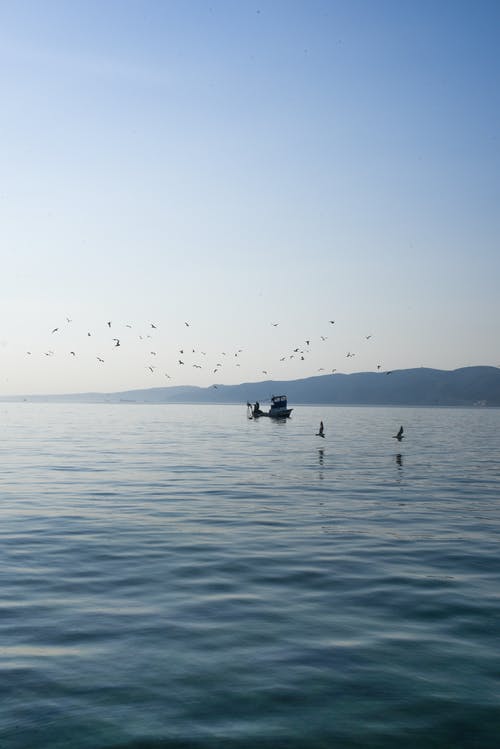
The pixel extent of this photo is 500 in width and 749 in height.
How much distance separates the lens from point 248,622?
11203 mm

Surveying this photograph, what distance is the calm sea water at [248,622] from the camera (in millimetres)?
7766

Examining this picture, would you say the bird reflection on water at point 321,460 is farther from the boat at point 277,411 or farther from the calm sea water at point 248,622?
the boat at point 277,411

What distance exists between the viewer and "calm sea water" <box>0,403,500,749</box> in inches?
306

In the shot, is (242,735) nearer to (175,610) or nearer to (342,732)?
(342,732)

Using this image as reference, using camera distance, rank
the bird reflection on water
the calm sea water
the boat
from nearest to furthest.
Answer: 1. the calm sea water
2. the bird reflection on water
3. the boat

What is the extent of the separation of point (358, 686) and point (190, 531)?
11167 mm

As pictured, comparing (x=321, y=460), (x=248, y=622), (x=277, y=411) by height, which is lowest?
(x=321, y=460)

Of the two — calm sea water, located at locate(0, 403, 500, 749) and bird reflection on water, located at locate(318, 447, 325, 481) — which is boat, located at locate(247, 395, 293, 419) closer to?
bird reflection on water, located at locate(318, 447, 325, 481)

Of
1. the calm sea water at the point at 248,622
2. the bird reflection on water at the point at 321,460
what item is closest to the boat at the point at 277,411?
the bird reflection on water at the point at 321,460

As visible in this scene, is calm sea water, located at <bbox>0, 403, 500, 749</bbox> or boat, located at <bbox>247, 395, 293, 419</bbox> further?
boat, located at <bbox>247, 395, 293, 419</bbox>

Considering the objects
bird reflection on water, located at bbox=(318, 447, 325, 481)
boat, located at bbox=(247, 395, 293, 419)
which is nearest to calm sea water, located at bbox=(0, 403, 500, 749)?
bird reflection on water, located at bbox=(318, 447, 325, 481)

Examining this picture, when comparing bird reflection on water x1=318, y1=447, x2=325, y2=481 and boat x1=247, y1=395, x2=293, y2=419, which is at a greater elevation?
boat x1=247, y1=395, x2=293, y2=419

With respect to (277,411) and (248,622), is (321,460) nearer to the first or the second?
(248,622)

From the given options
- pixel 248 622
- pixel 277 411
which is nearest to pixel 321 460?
pixel 248 622
